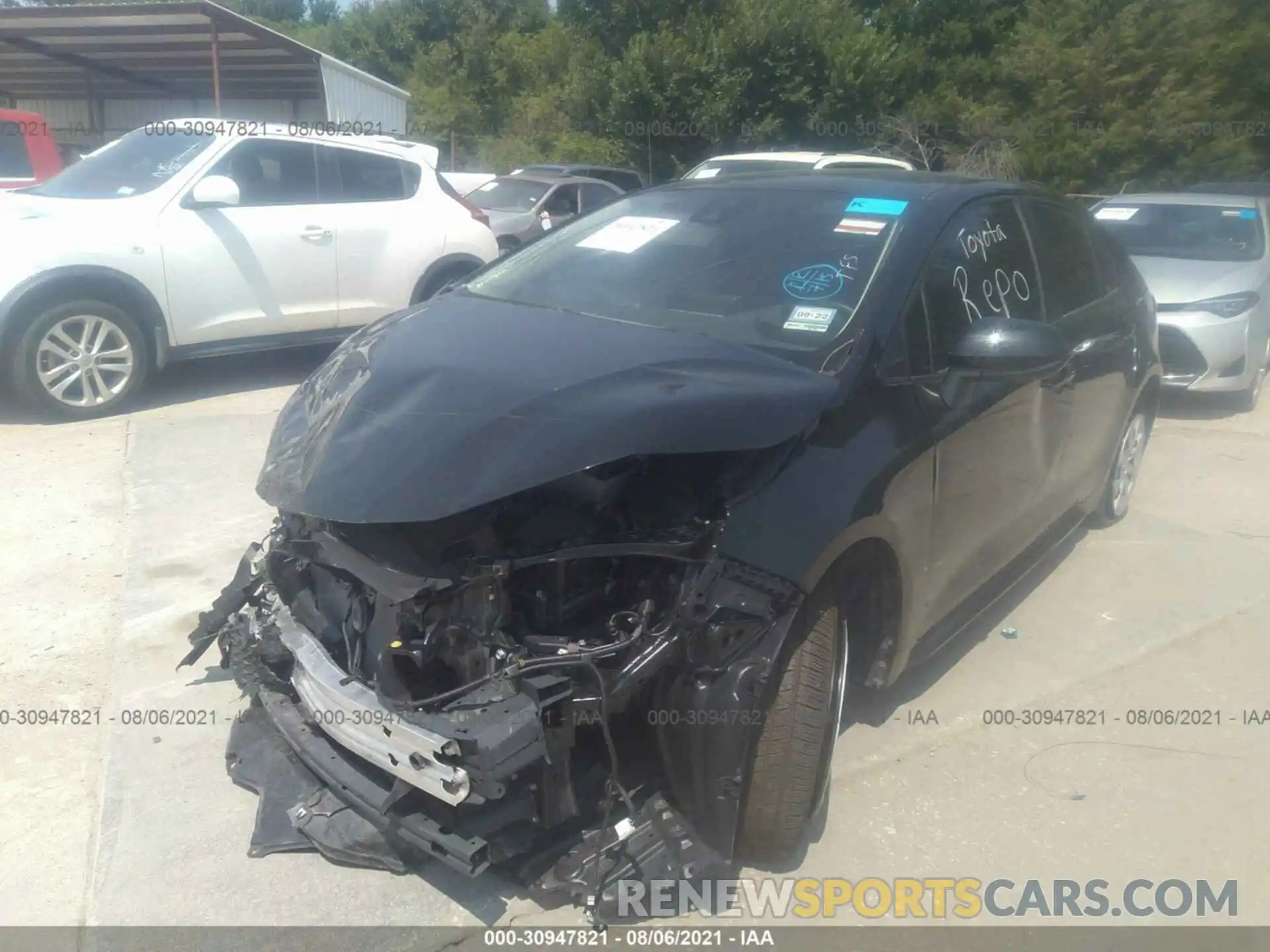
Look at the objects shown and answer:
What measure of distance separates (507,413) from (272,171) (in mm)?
5638

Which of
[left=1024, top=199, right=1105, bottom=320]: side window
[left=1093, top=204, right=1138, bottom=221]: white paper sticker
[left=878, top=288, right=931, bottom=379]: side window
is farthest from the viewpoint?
[left=1093, top=204, right=1138, bottom=221]: white paper sticker

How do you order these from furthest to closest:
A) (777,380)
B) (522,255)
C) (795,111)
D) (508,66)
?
(508,66), (795,111), (522,255), (777,380)

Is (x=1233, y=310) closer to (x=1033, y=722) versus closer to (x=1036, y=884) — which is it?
(x=1033, y=722)

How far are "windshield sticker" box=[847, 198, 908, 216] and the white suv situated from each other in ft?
14.0

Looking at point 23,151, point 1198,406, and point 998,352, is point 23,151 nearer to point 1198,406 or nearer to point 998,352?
point 998,352

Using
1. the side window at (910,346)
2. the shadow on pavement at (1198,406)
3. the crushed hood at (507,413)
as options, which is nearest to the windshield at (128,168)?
the crushed hood at (507,413)

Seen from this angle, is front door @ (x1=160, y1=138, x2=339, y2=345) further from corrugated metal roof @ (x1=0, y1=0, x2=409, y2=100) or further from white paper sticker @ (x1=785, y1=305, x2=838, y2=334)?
corrugated metal roof @ (x1=0, y1=0, x2=409, y2=100)

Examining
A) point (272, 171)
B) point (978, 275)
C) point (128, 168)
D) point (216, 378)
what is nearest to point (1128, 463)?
point (978, 275)

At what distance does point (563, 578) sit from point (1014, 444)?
1844mm

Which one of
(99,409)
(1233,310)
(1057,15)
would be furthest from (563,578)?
(1057,15)

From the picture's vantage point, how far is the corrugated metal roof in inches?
548

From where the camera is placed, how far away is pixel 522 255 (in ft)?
13.6

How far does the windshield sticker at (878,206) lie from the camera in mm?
3529

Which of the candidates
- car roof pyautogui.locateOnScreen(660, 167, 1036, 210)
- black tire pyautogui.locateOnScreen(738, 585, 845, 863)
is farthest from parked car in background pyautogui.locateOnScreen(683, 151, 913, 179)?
black tire pyautogui.locateOnScreen(738, 585, 845, 863)
